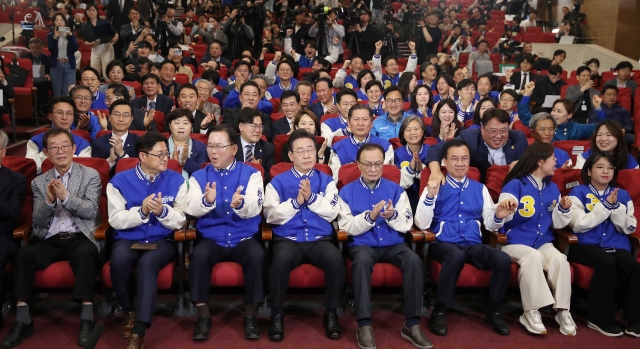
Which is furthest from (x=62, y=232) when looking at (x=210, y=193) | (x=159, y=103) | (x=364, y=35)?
(x=364, y=35)

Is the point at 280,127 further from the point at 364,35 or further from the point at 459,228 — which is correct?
the point at 364,35

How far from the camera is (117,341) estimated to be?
3.07m

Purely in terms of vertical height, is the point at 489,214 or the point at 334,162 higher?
the point at 334,162

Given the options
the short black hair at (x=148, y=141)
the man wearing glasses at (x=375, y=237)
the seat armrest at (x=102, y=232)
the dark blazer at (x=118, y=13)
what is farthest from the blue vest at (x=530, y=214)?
the dark blazer at (x=118, y=13)

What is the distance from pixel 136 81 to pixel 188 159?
3.26 metres

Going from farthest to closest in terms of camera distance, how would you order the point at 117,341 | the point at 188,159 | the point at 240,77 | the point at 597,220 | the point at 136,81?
1. the point at 136,81
2. the point at 240,77
3. the point at 188,159
4. the point at 597,220
5. the point at 117,341

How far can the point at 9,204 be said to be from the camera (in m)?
3.26

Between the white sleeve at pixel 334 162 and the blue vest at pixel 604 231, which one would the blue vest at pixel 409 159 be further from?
the blue vest at pixel 604 231

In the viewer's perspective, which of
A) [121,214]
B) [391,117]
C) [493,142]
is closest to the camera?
[121,214]

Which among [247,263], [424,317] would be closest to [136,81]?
[247,263]

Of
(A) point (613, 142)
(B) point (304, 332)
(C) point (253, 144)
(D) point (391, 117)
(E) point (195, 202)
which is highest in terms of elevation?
(D) point (391, 117)

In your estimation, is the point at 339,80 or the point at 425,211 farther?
the point at 339,80

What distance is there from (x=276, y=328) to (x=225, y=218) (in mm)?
680

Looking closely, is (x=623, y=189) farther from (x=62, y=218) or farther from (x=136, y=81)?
(x=136, y=81)
